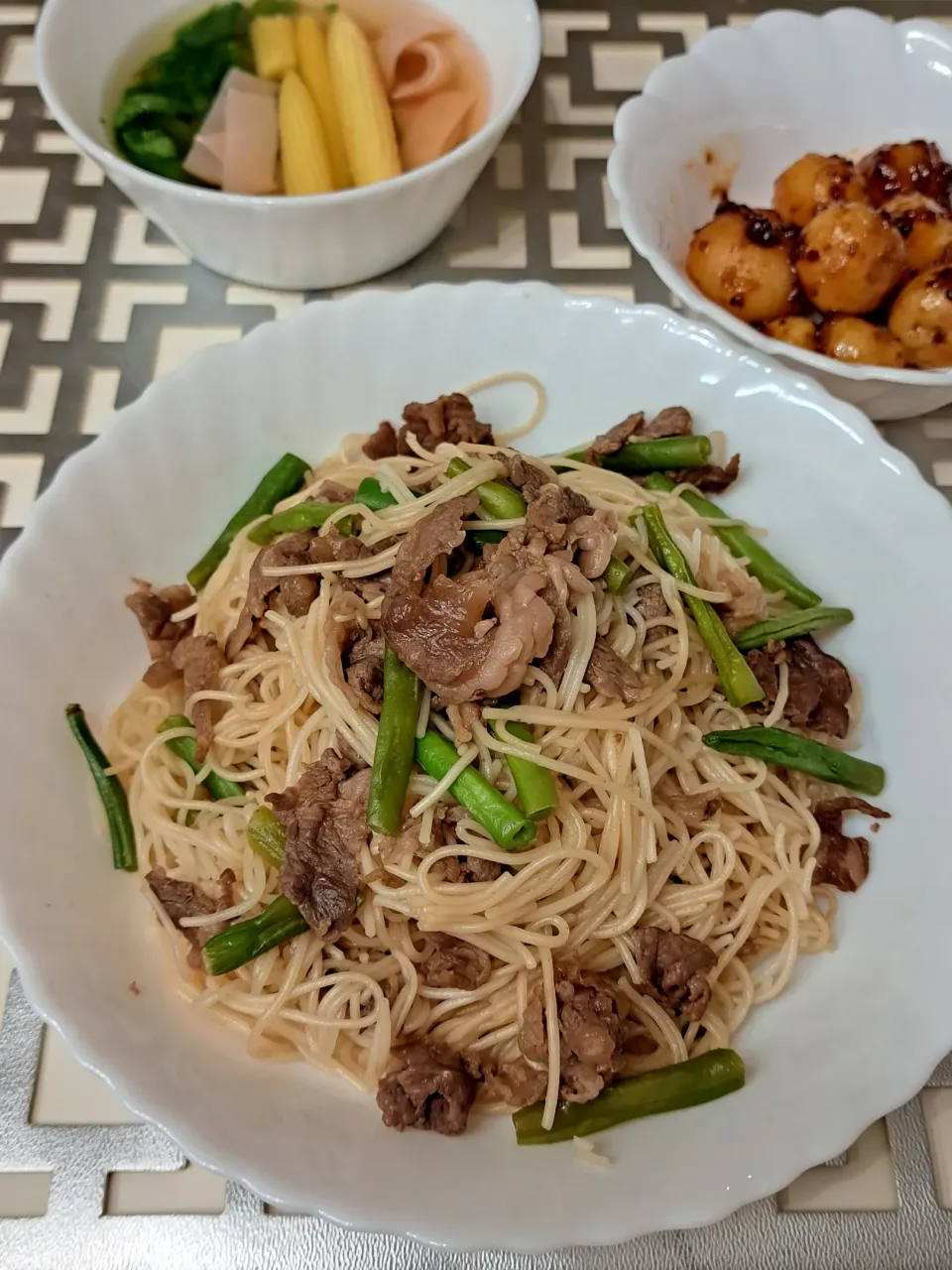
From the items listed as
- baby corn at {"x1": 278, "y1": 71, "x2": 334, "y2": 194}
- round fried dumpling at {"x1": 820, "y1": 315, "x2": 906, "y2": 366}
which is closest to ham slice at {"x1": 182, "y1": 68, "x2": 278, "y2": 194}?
baby corn at {"x1": 278, "y1": 71, "x2": 334, "y2": 194}

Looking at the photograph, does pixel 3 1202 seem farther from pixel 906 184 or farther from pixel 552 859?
pixel 906 184

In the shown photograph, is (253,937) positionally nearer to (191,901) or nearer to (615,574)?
(191,901)

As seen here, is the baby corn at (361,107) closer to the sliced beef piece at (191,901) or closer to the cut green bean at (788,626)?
the cut green bean at (788,626)

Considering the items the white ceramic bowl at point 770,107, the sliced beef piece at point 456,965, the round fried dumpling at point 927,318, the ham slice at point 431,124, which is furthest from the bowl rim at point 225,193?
the sliced beef piece at point 456,965

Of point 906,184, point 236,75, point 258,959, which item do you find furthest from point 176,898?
point 906,184

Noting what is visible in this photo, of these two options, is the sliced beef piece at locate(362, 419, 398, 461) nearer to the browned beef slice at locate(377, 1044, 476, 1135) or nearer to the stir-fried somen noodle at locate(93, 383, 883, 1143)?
the stir-fried somen noodle at locate(93, 383, 883, 1143)

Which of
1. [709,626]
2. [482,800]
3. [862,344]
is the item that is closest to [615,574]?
[709,626]
